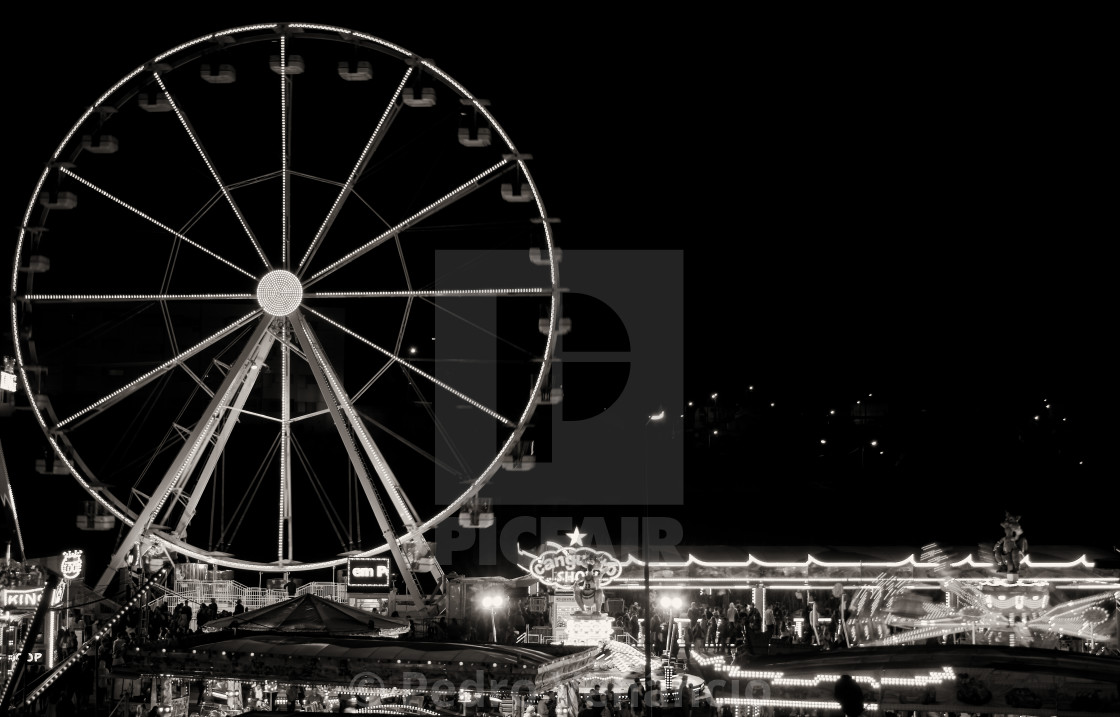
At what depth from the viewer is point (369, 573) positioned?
2661 centimetres

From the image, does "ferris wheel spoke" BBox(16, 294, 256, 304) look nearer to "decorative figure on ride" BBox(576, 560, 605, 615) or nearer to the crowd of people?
Result: "decorative figure on ride" BBox(576, 560, 605, 615)

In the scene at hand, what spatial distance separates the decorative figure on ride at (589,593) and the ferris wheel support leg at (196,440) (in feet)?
25.6

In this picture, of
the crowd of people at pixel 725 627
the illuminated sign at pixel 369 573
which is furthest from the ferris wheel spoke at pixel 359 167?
the crowd of people at pixel 725 627

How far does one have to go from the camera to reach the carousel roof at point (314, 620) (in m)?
21.0

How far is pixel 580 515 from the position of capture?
52344mm

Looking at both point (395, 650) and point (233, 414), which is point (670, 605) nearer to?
point (233, 414)

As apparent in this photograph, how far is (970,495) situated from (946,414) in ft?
24.9

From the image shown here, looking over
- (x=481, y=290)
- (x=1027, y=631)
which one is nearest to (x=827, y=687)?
(x=1027, y=631)

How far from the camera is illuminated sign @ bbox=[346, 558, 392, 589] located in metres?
26.5

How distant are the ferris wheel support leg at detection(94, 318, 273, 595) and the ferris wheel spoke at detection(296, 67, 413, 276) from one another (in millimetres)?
1989

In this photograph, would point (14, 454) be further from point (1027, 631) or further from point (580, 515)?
point (1027, 631)

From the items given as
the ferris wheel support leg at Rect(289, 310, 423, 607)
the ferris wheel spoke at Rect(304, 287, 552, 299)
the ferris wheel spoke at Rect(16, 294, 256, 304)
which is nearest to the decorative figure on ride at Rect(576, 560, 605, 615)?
the ferris wheel support leg at Rect(289, 310, 423, 607)

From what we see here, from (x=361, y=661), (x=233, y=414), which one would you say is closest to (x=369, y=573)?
(x=233, y=414)

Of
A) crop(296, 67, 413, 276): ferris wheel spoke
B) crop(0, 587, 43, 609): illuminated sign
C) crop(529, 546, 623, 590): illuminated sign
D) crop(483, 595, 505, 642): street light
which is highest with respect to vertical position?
crop(296, 67, 413, 276): ferris wheel spoke
